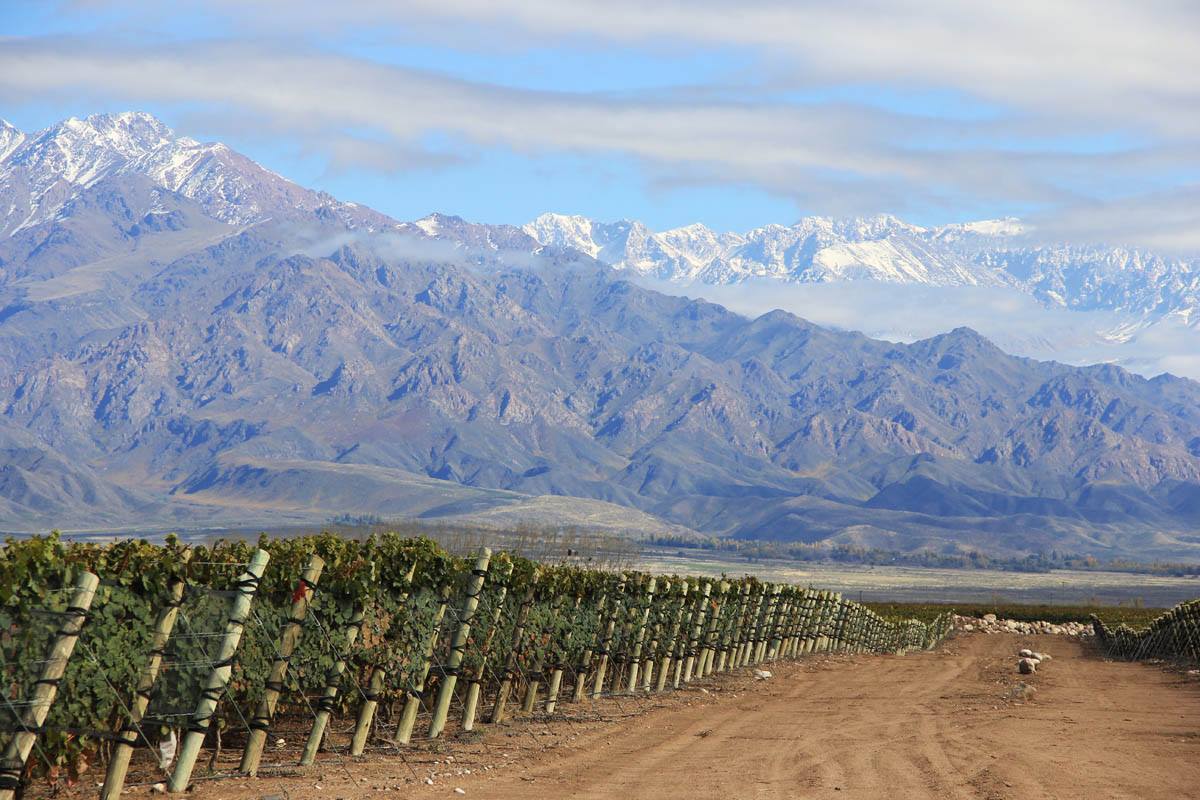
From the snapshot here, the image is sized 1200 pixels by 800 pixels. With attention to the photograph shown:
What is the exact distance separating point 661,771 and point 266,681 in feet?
17.5

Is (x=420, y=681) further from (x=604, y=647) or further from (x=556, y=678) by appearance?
(x=604, y=647)

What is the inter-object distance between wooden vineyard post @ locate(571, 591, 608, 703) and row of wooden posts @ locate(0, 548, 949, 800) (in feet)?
0.13

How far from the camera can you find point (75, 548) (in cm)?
1730

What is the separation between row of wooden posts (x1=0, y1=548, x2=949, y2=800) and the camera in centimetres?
1505

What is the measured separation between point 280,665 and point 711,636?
76.1 feet

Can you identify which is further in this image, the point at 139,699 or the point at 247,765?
the point at 247,765

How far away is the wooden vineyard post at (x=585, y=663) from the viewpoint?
95.2ft

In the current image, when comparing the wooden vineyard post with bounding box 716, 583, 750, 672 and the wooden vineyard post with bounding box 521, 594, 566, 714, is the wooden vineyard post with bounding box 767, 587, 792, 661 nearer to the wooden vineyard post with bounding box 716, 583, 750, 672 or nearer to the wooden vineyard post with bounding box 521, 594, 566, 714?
the wooden vineyard post with bounding box 716, 583, 750, 672

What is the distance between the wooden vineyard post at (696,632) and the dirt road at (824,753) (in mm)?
1710

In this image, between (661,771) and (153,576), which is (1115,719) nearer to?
(661,771)

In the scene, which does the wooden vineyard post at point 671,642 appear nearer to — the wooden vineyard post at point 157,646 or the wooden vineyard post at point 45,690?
the wooden vineyard post at point 157,646

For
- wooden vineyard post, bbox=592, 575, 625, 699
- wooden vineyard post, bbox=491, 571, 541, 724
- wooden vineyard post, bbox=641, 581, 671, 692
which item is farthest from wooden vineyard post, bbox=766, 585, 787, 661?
wooden vineyard post, bbox=491, 571, 541, 724

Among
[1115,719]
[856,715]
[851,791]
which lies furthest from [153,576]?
[1115,719]

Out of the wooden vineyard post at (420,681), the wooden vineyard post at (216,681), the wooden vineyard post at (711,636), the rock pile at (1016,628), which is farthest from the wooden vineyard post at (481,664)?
the rock pile at (1016,628)
